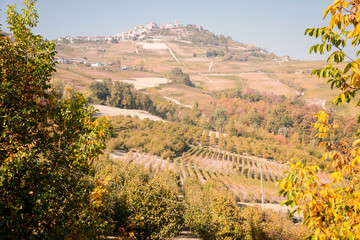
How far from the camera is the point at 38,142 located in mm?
6750

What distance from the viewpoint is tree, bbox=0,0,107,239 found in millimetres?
6188

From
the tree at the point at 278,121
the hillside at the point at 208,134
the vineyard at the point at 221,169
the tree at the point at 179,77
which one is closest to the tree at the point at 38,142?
the hillside at the point at 208,134

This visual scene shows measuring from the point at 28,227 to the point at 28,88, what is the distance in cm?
394

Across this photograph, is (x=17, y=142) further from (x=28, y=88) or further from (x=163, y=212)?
(x=163, y=212)

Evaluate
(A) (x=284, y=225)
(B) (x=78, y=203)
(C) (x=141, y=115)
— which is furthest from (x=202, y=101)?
(B) (x=78, y=203)

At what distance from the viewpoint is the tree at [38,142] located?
6.19 metres

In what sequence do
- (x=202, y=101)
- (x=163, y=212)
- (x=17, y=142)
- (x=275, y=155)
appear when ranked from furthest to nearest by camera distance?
(x=202, y=101), (x=275, y=155), (x=163, y=212), (x=17, y=142)

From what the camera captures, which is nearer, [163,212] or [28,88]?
[28,88]

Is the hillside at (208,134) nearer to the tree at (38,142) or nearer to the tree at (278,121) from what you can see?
the tree at (278,121)

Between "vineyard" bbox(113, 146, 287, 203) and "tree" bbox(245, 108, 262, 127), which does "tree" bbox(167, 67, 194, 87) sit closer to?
"tree" bbox(245, 108, 262, 127)

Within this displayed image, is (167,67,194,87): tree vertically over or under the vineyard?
over

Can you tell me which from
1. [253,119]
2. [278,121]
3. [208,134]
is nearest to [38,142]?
[208,134]

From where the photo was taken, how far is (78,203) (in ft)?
23.5

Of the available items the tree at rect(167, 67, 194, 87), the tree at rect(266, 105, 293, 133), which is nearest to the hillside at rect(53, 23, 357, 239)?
the tree at rect(266, 105, 293, 133)
